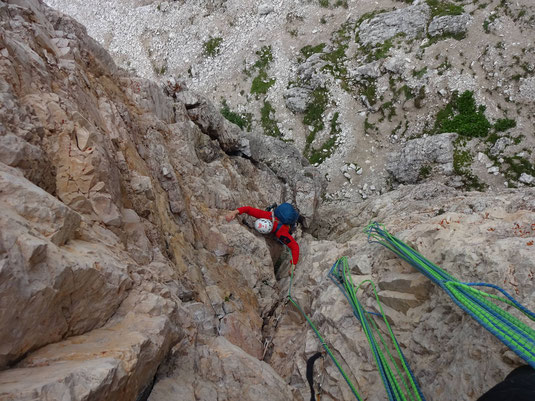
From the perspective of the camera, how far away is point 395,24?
24516mm

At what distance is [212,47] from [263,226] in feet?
82.3

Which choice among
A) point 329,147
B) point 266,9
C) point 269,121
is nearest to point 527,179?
point 329,147

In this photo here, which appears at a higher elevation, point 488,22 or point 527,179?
point 488,22

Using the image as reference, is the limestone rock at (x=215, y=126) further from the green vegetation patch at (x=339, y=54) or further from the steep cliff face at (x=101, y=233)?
the green vegetation patch at (x=339, y=54)

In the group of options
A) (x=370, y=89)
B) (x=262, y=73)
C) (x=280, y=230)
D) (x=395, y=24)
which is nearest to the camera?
(x=280, y=230)

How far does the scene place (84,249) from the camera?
14.1ft

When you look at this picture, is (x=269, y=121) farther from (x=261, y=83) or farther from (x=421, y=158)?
(x=421, y=158)

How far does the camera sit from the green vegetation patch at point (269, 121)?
25188mm

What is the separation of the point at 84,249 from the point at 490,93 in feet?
79.3

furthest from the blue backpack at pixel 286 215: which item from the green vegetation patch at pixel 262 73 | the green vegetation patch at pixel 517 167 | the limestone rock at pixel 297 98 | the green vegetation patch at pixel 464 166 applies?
the green vegetation patch at pixel 262 73

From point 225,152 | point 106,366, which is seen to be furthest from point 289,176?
point 106,366

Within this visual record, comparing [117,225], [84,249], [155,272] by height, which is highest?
[84,249]

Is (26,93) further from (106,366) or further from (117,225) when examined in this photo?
(106,366)

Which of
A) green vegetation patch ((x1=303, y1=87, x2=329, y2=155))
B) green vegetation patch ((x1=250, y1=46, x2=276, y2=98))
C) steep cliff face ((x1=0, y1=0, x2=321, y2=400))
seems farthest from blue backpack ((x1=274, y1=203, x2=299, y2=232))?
green vegetation patch ((x1=250, y1=46, x2=276, y2=98))
